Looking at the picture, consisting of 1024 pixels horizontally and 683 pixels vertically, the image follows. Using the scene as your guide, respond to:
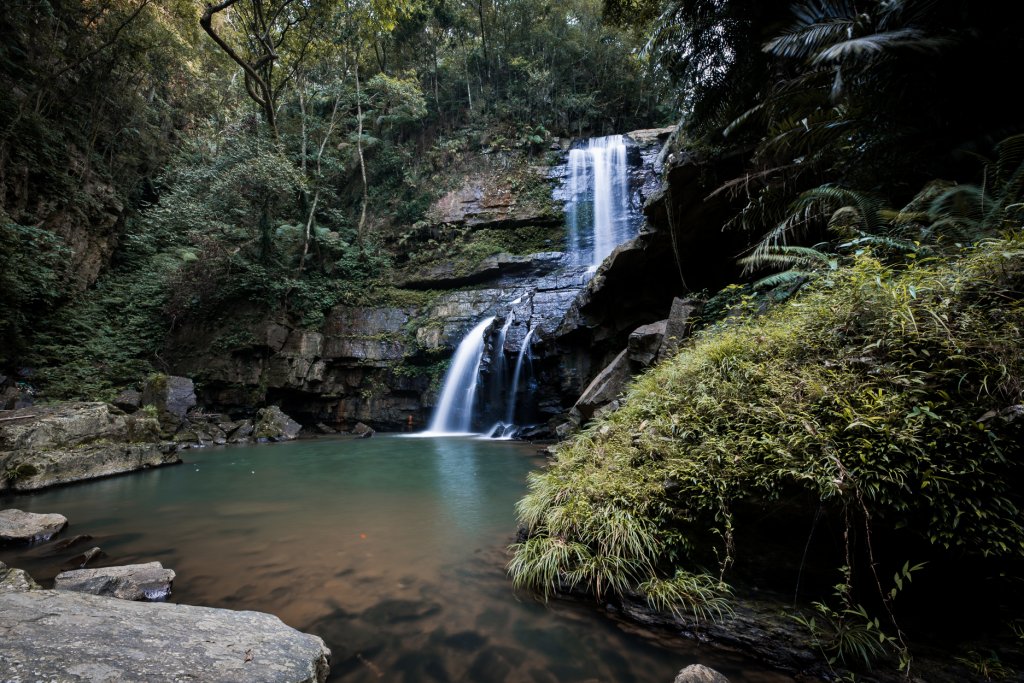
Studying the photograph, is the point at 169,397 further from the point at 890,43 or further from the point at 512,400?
the point at 890,43

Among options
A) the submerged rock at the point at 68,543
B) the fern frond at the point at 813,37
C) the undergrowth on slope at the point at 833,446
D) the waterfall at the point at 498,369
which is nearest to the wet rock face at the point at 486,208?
the waterfall at the point at 498,369

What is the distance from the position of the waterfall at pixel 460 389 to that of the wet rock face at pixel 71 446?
688 cm

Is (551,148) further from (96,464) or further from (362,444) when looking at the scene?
(96,464)

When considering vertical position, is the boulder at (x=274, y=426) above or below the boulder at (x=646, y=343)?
below

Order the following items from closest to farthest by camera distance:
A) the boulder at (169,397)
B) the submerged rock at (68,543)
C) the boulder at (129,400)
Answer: the submerged rock at (68,543), the boulder at (129,400), the boulder at (169,397)

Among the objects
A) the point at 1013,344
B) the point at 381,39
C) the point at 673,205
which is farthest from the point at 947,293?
the point at 381,39

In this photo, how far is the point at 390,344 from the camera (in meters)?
14.4

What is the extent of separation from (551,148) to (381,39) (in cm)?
1007

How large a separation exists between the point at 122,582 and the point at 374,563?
1.64 metres

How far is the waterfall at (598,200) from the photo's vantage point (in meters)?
15.8

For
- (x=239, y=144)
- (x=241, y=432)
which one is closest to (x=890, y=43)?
(x=241, y=432)

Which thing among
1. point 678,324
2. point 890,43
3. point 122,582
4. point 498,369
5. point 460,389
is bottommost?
point 122,582

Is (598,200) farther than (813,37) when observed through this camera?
Yes

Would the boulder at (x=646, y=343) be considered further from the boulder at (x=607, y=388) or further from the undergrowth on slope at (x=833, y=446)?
the undergrowth on slope at (x=833, y=446)
